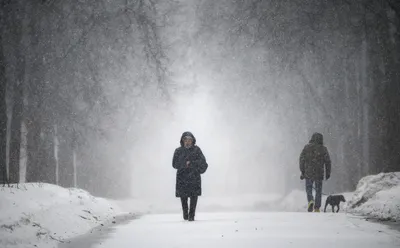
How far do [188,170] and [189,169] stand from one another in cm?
3

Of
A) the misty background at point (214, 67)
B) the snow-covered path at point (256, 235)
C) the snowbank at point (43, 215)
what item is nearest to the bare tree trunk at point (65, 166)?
the misty background at point (214, 67)

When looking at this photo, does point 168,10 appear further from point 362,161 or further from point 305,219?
point 305,219

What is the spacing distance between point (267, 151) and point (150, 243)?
2880cm

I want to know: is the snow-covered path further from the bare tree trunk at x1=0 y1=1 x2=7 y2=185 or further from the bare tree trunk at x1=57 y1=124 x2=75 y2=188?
the bare tree trunk at x1=57 y1=124 x2=75 y2=188

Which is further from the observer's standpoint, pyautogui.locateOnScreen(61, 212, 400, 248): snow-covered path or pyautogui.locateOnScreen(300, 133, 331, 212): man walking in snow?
pyautogui.locateOnScreen(300, 133, 331, 212): man walking in snow

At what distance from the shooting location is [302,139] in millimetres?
27266

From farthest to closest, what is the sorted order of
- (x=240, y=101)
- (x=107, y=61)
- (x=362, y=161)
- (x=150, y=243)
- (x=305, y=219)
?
(x=240, y=101) → (x=362, y=161) → (x=107, y=61) → (x=305, y=219) → (x=150, y=243)

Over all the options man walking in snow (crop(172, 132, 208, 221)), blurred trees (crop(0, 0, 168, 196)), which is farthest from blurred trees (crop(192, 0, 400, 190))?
man walking in snow (crop(172, 132, 208, 221))

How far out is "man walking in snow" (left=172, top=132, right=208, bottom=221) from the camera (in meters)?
11.5

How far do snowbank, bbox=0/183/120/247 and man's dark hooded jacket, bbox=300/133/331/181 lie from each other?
481cm

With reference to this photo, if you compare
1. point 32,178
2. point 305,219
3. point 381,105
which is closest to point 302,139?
point 381,105

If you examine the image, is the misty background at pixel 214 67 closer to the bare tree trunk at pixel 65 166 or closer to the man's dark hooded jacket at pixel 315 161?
the bare tree trunk at pixel 65 166

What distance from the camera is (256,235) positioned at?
27.8 feet

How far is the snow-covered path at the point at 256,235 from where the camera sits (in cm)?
757
